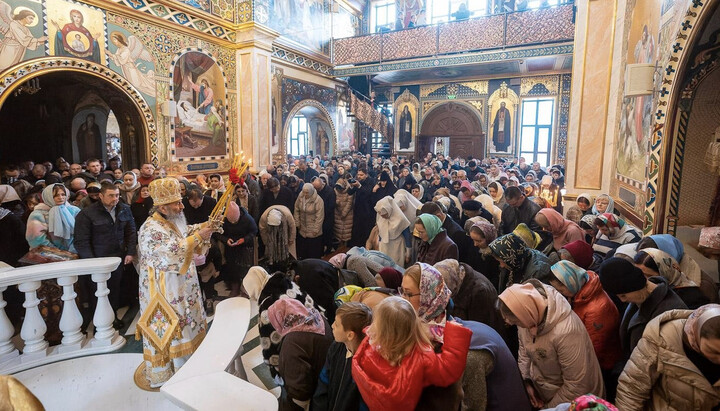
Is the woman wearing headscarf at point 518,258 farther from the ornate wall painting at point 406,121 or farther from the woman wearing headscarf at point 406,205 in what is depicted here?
the ornate wall painting at point 406,121

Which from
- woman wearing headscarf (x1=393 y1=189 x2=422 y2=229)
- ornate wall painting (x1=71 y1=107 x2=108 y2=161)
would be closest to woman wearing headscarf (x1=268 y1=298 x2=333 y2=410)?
woman wearing headscarf (x1=393 y1=189 x2=422 y2=229)

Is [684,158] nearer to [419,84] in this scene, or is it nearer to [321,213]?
[321,213]

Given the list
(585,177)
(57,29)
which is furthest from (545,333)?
(57,29)

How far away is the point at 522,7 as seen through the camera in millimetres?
13219

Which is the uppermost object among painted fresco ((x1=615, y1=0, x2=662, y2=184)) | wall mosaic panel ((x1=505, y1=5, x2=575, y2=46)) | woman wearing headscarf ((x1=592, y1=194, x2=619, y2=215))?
wall mosaic panel ((x1=505, y1=5, x2=575, y2=46))

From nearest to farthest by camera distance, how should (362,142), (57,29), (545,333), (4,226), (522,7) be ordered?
1. (545,333)
2. (4,226)
3. (57,29)
4. (522,7)
5. (362,142)

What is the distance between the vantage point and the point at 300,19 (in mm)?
12992

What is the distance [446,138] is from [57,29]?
14426mm

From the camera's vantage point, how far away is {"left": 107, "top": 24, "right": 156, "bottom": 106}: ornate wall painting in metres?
7.88

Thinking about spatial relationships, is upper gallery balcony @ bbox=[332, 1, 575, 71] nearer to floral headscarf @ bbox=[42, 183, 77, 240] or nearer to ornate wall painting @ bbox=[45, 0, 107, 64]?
ornate wall painting @ bbox=[45, 0, 107, 64]

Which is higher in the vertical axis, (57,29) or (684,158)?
(57,29)

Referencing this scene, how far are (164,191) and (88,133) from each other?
12.9 m

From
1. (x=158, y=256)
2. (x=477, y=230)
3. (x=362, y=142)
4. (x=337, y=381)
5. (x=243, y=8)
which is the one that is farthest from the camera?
(x=362, y=142)

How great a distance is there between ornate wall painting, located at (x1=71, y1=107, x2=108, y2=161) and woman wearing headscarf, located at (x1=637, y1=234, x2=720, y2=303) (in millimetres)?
15066
